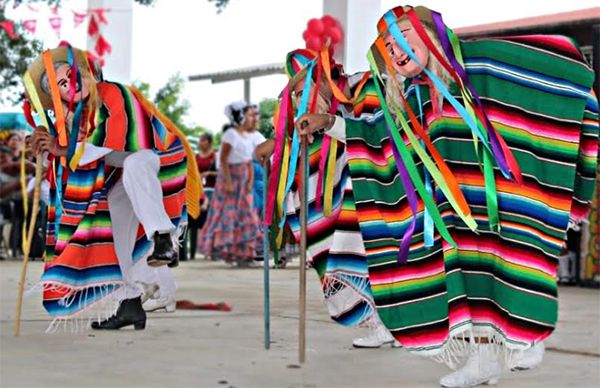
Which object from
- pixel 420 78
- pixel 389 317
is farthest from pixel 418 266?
pixel 420 78

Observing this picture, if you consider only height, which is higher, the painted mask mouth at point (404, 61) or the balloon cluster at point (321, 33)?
the balloon cluster at point (321, 33)

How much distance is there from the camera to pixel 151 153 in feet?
19.6

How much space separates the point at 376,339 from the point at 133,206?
126 centimetres

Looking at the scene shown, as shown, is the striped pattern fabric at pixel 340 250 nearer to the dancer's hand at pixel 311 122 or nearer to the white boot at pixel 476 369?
the dancer's hand at pixel 311 122

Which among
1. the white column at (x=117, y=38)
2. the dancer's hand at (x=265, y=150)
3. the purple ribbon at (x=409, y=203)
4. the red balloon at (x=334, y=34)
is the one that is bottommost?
the purple ribbon at (x=409, y=203)

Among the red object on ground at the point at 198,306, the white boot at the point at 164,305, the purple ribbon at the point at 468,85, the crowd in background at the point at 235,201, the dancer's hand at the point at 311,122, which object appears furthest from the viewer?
the crowd in background at the point at 235,201

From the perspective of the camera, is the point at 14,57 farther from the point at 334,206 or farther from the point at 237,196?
the point at 334,206

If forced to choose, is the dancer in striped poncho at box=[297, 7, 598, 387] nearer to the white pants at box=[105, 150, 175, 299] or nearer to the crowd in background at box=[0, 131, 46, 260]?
the white pants at box=[105, 150, 175, 299]

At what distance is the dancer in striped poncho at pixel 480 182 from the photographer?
4.30 m

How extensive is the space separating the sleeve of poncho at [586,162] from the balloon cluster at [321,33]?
139cm

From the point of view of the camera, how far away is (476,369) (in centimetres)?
435

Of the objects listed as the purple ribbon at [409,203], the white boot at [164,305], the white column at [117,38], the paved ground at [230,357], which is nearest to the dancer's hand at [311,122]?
the purple ribbon at [409,203]

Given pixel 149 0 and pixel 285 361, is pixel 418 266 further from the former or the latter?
pixel 149 0

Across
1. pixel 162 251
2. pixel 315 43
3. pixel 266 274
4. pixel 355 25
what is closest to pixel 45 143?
pixel 162 251
